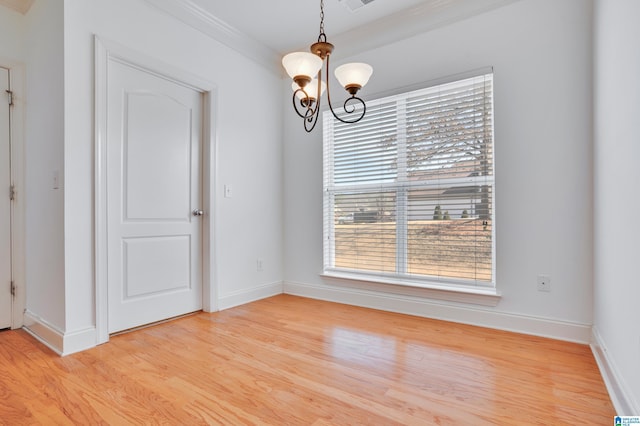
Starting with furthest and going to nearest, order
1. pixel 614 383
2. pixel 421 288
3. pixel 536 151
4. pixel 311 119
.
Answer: pixel 421 288, pixel 536 151, pixel 311 119, pixel 614 383

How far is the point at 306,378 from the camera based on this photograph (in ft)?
5.67

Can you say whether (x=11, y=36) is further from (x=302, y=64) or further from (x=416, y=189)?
(x=416, y=189)

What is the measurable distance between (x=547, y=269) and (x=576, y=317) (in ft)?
1.12

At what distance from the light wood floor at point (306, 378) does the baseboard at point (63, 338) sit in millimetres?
58

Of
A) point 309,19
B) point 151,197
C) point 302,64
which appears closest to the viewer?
point 302,64

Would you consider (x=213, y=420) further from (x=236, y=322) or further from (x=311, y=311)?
(x=311, y=311)

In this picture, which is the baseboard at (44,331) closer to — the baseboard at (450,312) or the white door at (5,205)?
the white door at (5,205)

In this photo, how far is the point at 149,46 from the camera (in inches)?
97.7

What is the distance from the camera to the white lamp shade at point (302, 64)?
171 centimetres

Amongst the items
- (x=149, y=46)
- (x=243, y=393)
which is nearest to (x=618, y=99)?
(x=243, y=393)

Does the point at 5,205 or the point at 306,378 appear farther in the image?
the point at 5,205

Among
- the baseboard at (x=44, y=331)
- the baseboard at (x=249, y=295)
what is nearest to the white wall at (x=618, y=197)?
the baseboard at (x=249, y=295)

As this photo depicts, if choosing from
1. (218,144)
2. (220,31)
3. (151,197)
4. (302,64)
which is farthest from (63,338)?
(220,31)

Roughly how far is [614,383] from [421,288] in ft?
4.47
